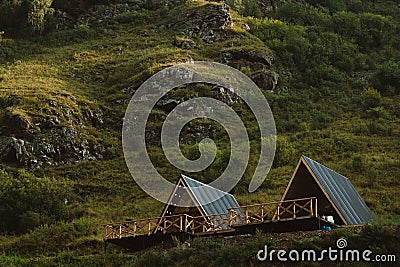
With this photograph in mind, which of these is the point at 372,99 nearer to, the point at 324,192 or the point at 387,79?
the point at 387,79

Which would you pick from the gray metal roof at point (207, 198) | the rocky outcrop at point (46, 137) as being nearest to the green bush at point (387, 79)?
the rocky outcrop at point (46, 137)

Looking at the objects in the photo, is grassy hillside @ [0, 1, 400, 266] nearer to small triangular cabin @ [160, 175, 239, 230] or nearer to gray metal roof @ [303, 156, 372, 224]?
small triangular cabin @ [160, 175, 239, 230]

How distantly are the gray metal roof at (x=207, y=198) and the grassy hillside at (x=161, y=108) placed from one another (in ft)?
13.5

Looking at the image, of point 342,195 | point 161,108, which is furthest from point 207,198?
point 161,108

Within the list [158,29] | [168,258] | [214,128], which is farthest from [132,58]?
[168,258]

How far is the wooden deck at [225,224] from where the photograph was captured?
27906 millimetres

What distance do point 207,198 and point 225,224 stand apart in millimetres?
1821

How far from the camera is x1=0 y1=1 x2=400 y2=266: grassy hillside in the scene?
38.6 metres

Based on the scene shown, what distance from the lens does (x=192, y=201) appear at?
32.1 meters

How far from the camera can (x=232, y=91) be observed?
65.8m

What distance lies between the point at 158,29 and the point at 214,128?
28.1 m

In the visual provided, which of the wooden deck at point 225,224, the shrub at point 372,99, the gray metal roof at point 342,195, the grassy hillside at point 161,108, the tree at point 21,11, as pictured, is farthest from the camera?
the tree at point 21,11

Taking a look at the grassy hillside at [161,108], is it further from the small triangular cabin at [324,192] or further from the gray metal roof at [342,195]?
the gray metal roof at [342,195]

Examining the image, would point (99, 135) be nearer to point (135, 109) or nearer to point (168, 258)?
point (135, 109)
